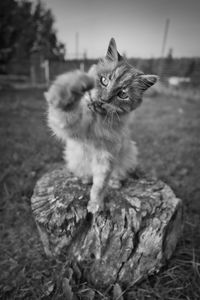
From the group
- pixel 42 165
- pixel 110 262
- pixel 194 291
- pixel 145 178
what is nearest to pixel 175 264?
pixel 194 291

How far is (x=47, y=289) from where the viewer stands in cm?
197

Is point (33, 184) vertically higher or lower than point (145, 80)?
lower

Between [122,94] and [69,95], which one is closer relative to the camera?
[69,95]

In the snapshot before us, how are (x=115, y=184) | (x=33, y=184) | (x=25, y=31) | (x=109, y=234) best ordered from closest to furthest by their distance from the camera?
(x=109, y=234) < (x=115, y=184) < (x=33, y=184) < (x=25, y=31)

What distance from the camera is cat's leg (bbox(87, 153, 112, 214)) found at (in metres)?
2.08

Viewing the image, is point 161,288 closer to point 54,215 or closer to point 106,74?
point 54,215

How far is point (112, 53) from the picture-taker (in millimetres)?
2004

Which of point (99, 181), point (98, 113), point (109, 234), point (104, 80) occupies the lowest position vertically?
point (109, 234)

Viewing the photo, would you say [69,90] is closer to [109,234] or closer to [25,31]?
[109,234]

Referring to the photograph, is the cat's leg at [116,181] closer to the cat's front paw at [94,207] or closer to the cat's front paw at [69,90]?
the cat's front paw at [94,207]

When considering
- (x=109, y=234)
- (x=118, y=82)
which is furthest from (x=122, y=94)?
(x=109, y=234)

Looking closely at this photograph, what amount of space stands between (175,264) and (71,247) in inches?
47.3

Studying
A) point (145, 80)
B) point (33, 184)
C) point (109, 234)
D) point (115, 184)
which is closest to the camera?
point (145, 80)

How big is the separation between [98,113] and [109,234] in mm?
1175
